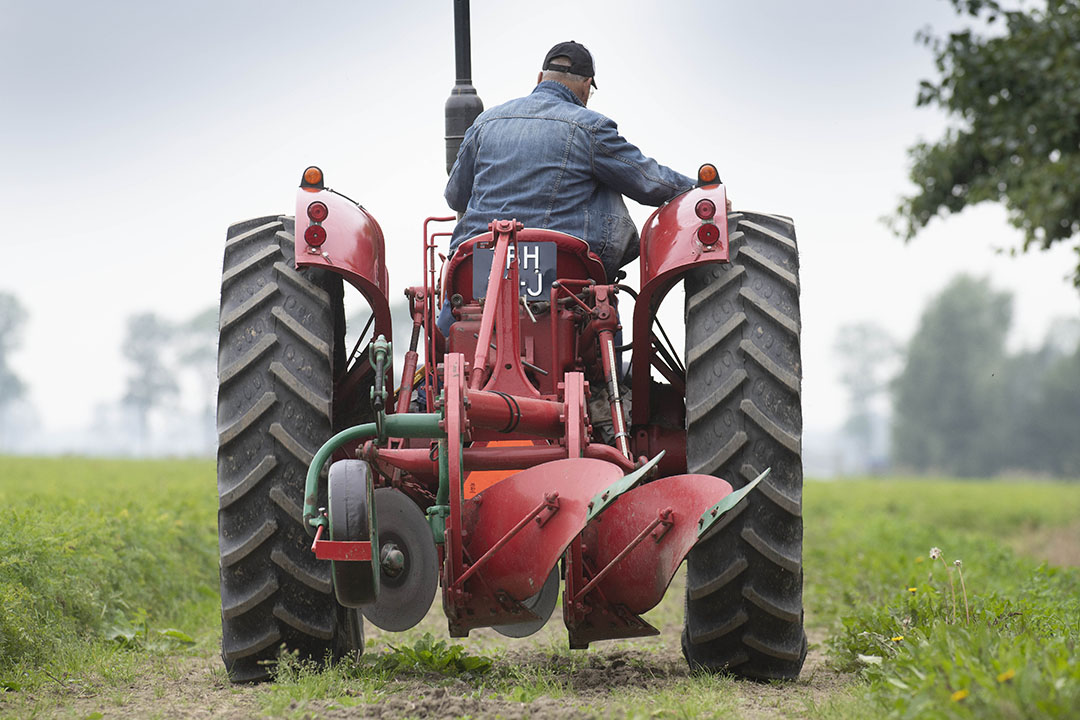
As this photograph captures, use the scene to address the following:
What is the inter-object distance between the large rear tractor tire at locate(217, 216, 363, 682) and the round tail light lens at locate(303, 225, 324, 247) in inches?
8.5

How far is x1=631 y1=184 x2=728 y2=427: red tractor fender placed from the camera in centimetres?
457

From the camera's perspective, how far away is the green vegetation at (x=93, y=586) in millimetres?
5082

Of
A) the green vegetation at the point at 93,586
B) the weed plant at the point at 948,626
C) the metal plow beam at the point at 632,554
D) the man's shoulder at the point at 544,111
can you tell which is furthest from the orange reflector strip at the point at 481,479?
the green vegetation at the point at 93,586

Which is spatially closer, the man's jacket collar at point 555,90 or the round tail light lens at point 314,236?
the round tail light lens at point 314,236

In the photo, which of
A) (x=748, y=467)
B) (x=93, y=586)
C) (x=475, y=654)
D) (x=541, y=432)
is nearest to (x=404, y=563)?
(x=541, y=432)

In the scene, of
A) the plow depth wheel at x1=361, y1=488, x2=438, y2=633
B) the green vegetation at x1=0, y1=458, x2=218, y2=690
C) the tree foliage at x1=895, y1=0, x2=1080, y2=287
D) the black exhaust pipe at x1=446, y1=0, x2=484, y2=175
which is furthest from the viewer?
the tree foliage at x1=895, y1=0, x2=1080, y2=287

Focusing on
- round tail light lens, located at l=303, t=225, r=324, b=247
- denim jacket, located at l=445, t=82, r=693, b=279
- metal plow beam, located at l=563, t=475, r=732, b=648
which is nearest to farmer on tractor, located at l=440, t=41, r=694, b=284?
denim jacket, located at l=445, t=82, r=693, b=279

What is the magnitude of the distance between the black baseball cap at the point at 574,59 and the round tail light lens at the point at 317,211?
148cm

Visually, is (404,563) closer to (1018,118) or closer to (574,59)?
(574,59)

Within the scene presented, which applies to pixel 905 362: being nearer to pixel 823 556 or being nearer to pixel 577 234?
pixel 823 556

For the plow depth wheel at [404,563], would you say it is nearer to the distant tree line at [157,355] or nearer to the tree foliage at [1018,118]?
the tree foliage at [1018,118]

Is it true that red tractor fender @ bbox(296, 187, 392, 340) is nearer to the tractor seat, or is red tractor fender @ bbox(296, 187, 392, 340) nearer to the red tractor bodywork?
the red tractor bodywork

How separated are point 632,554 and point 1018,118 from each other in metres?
8.57

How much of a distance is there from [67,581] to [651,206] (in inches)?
127
